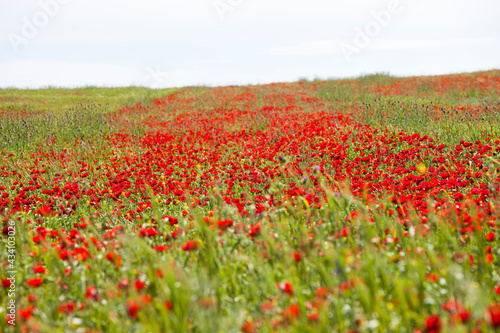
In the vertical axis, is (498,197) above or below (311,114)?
below

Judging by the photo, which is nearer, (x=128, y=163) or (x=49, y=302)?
(x=49, y=302)

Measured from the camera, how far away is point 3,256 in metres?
3.15

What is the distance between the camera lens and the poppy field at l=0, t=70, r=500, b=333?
207cm

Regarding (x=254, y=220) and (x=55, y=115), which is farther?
(x=55, y=115)

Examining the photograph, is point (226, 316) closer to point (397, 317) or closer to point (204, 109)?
point (397, 317)

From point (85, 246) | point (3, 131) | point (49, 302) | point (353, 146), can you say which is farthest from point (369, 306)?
point (3, 131)

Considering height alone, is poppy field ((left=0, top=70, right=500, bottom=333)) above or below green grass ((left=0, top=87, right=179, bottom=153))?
below

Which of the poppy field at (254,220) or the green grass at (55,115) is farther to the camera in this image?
the green grass at (55,115)

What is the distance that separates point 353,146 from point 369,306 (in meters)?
6.39

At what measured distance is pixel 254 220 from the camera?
13.6 feet

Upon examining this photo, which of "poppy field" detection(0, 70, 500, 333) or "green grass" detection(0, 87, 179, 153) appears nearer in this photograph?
"poppy field" detection(0, 70, 500, 333)

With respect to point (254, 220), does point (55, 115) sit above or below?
→ above

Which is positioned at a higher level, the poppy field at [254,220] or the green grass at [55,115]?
the green grass at [55,115]

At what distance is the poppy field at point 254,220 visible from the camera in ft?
6.79
